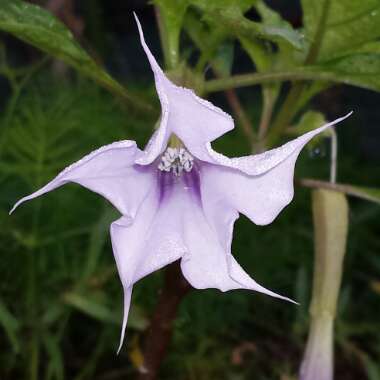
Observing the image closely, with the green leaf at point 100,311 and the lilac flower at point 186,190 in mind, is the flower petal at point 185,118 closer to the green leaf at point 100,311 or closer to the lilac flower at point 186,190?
the lilac flower at point 186,190

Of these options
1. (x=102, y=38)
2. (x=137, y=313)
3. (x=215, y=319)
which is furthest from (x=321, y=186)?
(x=102, y=38)

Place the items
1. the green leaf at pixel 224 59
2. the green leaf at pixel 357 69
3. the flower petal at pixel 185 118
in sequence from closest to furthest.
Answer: the flower petal at pixel 185 118, the green leaf at pixel 357 69, the green leaf at pixel 224 59

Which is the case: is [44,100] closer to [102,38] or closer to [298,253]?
[102,38]

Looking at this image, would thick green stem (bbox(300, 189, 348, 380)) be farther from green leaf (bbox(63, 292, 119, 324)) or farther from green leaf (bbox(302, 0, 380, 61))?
green leaf (bbox(63, 292, 119, 324))

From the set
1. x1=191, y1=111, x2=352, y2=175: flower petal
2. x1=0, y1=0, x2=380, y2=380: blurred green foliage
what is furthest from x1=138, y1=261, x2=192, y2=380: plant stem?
x1=191, y1=111, x2=352, y2=175: flower petal

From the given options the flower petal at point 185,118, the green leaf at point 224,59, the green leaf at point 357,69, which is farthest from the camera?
the green leaf at point 224,59

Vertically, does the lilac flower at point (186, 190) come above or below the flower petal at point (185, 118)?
below

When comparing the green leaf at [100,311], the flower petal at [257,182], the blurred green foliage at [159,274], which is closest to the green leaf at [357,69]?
the blurred green foliage at [159,274]

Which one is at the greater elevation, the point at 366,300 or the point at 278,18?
the point at 278,18
